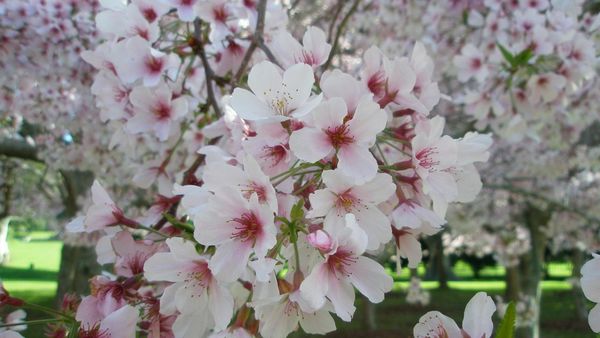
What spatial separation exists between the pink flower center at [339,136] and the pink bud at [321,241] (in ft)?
0.54

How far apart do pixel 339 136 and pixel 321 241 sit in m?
0.20

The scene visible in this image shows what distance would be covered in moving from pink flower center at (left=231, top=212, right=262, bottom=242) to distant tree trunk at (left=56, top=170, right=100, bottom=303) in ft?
17.5

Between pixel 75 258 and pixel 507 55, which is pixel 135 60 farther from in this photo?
pixel 75 258

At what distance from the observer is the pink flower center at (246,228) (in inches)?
38.1

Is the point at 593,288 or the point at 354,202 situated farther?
the point at 354,202

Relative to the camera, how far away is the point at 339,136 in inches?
39.8

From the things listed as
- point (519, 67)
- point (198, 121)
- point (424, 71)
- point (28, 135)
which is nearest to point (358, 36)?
point (28, 135)

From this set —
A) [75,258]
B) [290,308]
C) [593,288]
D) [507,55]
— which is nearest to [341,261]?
[290,308]

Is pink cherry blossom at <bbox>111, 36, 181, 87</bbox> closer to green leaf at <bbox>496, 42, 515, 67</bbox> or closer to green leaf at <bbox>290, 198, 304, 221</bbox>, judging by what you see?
green leaf at <bbox>290, 198, 304, 221</bbox>

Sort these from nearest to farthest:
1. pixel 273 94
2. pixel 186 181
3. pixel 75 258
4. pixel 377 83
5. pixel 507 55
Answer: pixel 273 94, pixel 377 83, pixel 186 181, pixel 507 55, pixel 75 258

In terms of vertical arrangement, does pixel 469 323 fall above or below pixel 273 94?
below

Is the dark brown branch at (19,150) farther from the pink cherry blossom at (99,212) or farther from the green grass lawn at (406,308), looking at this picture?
the pink cherry blossom at (99,212)

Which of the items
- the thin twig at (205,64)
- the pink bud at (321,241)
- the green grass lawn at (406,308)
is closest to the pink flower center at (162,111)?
the thin twig at (205,64)

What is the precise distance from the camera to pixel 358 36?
23.9 ft
